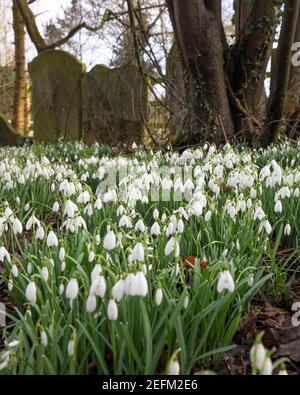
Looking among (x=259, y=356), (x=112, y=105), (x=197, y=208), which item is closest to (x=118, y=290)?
(x=259, y=356)

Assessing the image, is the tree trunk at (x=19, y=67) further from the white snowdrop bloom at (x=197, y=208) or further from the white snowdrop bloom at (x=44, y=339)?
the white snowdrop bloom at (x=44, y=339)

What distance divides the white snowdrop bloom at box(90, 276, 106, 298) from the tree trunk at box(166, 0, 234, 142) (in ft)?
16.9

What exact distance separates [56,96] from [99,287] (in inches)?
365

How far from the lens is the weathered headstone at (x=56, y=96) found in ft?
32.8

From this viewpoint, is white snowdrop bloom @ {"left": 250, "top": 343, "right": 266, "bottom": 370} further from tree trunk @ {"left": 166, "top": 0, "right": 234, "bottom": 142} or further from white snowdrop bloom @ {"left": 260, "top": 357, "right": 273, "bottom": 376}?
tree trunk @ {"left": 166, "top": 0, "right": 234, "bottom": 142}

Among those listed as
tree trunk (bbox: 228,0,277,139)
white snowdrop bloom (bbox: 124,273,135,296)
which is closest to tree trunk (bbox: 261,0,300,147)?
tree trunk (bbox: 228,0,277,139)

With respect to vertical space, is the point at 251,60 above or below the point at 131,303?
above

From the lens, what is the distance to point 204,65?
6.67 meters

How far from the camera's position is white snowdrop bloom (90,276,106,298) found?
1.47 metres

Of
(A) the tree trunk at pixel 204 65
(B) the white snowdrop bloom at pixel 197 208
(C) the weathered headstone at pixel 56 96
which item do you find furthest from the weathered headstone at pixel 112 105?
(B) the white snowdrop bloom at pixel 197 208

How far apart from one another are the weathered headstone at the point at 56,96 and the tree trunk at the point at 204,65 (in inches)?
144

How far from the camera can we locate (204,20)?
21.4ft

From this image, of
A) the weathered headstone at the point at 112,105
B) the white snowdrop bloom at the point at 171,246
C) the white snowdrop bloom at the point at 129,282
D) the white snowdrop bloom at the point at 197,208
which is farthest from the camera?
the weathered headstone at the point at 112,105

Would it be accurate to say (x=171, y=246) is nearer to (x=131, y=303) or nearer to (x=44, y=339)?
(x=131, y=303)
